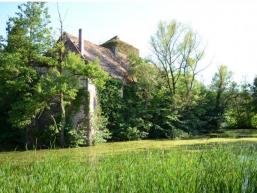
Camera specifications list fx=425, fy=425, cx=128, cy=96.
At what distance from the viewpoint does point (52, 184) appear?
520cm

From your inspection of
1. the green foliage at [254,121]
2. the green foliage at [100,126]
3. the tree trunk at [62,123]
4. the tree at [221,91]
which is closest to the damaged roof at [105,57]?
the green foliage at [100,126]

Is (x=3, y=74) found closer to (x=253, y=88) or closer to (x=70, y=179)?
(x=70, y=179)

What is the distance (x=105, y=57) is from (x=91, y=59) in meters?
4.29

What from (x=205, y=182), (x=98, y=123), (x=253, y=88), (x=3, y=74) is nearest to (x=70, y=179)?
(x=205, y=182)

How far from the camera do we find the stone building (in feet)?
76.6

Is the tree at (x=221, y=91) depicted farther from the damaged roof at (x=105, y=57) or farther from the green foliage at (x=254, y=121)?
the damaged roof at (x=105, y=57)

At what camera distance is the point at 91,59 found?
27.0 meters

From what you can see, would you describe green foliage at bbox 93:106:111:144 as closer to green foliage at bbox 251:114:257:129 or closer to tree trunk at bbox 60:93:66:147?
tree trunk at bbox 60:93:66:147

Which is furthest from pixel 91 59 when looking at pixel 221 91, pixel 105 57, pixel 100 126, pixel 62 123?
pixel 221 91

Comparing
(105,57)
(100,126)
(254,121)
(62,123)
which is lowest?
(100,126)

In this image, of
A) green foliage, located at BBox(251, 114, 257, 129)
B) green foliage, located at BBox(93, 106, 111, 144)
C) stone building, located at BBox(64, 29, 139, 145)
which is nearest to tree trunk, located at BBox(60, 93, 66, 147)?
stone building, located at BBox(64, 29, 139, 145)

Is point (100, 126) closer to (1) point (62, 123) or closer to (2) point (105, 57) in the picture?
(1) point (62, 123)

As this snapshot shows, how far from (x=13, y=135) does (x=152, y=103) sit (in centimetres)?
1057

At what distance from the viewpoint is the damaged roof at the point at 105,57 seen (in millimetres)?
26608
